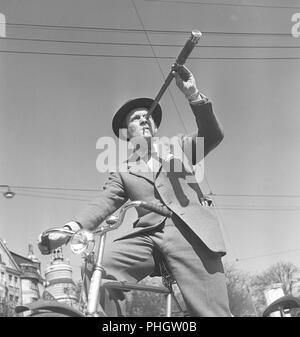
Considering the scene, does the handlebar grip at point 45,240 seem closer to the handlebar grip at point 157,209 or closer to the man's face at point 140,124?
the handlebar grip at point 157,209

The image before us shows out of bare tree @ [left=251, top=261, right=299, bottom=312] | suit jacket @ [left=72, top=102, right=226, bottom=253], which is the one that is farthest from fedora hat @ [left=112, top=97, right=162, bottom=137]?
bare tree @ [left=251, top=261, right=299, bottom=312]

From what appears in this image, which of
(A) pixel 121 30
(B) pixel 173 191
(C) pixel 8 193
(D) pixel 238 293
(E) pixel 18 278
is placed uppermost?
(A) pixel 121 30

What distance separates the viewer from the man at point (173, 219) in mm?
2172

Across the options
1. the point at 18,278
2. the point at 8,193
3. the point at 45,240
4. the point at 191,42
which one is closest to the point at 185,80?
the point at 191,42

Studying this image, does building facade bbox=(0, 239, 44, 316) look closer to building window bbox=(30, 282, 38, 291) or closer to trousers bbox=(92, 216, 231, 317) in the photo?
building window bbox=(30, 282, 38, 291)

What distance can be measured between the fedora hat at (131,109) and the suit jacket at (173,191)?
0.18 m

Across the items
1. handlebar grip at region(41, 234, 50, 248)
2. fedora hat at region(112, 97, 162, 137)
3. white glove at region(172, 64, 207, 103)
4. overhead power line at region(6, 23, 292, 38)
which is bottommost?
handlebar grip at region(41, 234, 50, 248)

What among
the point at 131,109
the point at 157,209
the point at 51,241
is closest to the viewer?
the point at 51,241

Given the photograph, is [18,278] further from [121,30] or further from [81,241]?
[121,30]

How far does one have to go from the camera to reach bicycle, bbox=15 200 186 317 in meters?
1.82

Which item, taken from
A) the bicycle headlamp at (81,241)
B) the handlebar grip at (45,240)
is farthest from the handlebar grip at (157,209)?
the handlebar grip at (45,240)

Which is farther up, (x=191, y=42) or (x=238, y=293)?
(x=191, y=42)

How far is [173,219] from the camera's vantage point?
2.29m

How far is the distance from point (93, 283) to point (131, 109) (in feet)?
3.23
